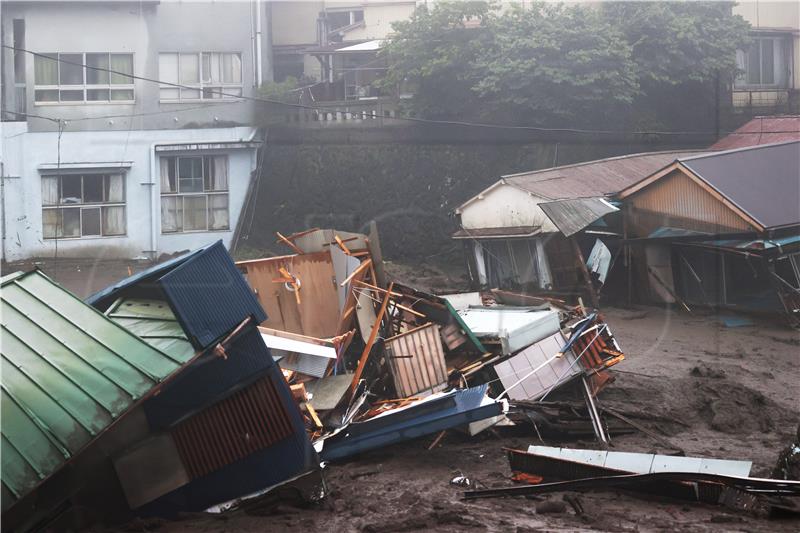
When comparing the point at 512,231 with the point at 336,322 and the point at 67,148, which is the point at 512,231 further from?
the point at 67,148

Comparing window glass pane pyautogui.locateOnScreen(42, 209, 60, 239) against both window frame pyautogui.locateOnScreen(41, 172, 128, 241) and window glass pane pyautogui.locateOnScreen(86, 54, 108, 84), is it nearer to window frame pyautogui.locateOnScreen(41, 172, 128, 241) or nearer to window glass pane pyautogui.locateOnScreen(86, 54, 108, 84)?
window frame pyautogui.locateOnScreen(41, 172, 128, 241)

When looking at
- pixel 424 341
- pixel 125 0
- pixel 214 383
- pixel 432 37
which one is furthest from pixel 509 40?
pixel 214 383

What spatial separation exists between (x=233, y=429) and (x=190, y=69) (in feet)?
49.0

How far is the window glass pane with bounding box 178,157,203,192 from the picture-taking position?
21469mm

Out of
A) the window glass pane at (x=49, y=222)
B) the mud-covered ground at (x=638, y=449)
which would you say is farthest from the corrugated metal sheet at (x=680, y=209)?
the window glass pane at (x=49, y=222)

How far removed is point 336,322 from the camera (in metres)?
11.6

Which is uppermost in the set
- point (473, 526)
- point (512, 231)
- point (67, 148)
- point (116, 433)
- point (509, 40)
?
point (509, 40)

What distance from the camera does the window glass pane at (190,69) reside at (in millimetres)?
20391

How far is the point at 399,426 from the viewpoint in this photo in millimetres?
8859

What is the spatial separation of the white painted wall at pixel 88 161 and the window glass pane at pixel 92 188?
1.46 feet

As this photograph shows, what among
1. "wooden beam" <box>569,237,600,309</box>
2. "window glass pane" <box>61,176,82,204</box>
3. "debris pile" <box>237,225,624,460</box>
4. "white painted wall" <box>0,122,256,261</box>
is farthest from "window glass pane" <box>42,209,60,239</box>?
"wooden beam" <box>569,237,600,309</box>

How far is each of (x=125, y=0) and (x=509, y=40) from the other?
384 inches

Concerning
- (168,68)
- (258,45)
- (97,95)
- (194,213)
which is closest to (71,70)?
(97,95)

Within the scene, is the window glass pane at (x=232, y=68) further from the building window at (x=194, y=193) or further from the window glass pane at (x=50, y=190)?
the window glass pane at (x=50, y=190)
